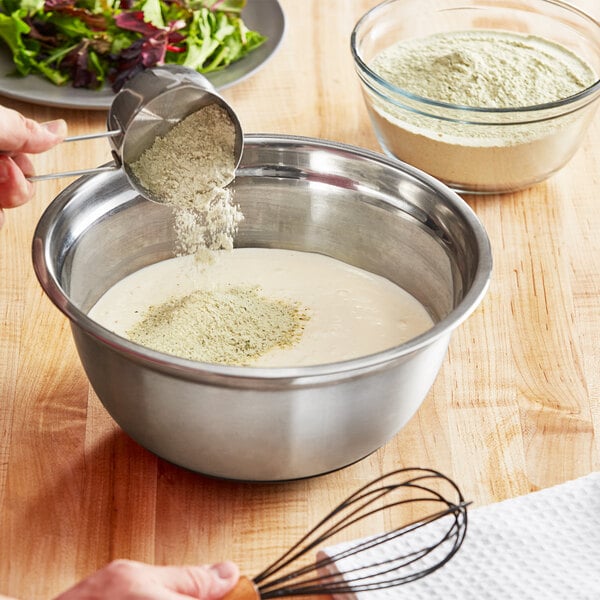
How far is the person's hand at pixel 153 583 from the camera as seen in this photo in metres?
0.82

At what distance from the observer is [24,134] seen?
44.3 inches

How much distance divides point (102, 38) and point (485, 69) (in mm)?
658

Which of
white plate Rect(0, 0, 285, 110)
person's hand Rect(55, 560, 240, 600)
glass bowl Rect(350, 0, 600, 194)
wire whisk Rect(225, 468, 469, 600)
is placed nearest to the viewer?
person's hand Rect(55, 560, 240, 600)

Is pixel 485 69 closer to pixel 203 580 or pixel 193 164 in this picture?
pixel 193 164

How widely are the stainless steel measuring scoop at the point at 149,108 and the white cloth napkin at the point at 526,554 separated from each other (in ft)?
1.73

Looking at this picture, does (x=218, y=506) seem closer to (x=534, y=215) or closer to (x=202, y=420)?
(x=202, y=420)

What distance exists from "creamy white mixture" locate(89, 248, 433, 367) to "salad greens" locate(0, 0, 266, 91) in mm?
508

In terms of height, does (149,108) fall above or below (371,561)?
above

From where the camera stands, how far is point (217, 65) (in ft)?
5.87

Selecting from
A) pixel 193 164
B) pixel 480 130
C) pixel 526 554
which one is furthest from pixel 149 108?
pixel 526 554

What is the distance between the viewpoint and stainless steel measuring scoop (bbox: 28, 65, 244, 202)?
3.80 ft

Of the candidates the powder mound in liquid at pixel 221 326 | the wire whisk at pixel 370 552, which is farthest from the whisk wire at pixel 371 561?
the powder mound in liquid at pixel 221 326

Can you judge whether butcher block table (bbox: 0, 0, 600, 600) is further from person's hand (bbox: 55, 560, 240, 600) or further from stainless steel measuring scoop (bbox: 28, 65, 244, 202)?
stainless steel measuring scoop (bbox: 28, 65, 244, 202)

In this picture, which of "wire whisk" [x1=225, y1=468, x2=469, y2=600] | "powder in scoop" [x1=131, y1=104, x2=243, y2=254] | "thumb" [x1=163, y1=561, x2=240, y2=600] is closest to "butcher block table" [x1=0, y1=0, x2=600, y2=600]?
"wire whisk" [x1=225, y1=468, x2=469, y2=600]
